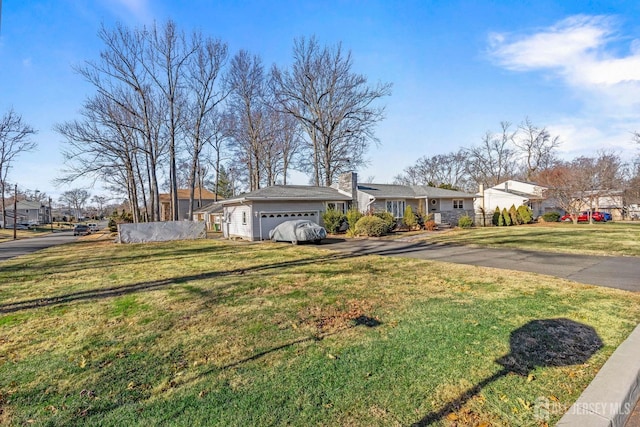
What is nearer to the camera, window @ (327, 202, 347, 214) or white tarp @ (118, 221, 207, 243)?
white tarp @ (118, 221, 207, 243)

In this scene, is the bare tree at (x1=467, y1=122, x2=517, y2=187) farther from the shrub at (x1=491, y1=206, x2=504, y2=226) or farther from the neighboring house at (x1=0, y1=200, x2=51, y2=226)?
the neighboring house at (x1=0, y1=200, x2=51, y2=226)

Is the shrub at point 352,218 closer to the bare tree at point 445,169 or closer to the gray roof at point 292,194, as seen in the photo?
the gray roof at point 292,194

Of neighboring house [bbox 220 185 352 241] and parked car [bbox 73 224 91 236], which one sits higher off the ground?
neighboring house [bbox 220 185 352 241]

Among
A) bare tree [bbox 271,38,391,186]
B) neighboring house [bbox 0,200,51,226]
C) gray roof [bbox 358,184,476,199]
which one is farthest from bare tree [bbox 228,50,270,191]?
neighboring house [bbox 0,200,51,226]

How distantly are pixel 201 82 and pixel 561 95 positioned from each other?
84.4 feet

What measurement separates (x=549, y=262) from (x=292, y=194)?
14368 millimetres

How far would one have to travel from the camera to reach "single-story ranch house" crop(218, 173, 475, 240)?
19141 millimetres

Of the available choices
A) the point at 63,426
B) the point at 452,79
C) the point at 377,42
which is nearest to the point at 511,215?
the point at 452,79

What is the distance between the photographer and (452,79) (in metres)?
15.0

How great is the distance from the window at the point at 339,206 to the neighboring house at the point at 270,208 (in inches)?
3.1

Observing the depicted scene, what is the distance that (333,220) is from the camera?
2052 cm

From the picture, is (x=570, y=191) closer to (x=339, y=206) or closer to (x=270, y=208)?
(x=339, y=206)

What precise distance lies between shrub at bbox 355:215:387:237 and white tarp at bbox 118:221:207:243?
36.6 ft

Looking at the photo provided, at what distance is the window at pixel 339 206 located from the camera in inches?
873
